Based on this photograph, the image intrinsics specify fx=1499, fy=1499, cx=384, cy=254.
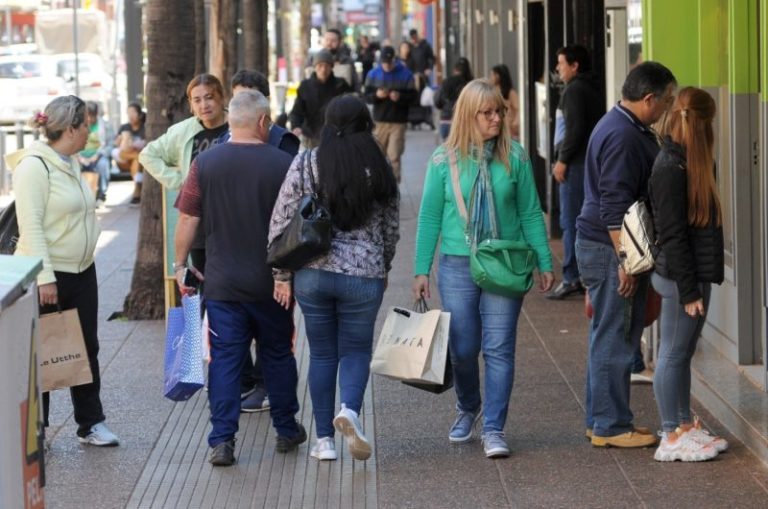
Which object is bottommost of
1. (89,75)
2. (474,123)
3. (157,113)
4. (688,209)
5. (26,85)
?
(688,209)

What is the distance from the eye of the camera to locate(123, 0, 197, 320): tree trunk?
11.2m

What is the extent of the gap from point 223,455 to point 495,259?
153 cm

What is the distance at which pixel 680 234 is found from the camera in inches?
243

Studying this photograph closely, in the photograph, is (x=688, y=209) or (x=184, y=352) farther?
(x=184, y=352)

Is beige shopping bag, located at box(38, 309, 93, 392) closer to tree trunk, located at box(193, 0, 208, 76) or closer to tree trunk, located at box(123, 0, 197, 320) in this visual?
tree trunk, located at box(123, 0, 197, 320)

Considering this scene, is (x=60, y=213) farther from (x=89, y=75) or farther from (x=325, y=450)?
(x=89, y=75)

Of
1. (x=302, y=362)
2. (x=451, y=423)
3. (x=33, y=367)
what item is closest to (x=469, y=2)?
(x=302, y=362)

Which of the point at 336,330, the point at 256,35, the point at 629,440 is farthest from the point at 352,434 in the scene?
the point at 256,35

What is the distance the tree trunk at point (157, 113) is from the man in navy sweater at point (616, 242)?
500cm

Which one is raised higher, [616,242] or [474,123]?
[474,123]

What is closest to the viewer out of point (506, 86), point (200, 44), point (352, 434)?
point (352, 434)

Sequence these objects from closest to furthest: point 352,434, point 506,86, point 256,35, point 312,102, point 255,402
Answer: point 352,434
point 255,402
point 506,86
point 312,102
point 256,35

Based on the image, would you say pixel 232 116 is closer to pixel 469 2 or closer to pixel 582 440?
pixel 582 440

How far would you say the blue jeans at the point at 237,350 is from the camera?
6.77 m
